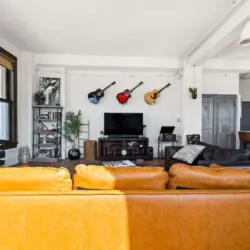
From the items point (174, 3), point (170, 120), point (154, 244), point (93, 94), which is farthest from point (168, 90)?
point (154, 244)

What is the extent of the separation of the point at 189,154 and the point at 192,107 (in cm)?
274

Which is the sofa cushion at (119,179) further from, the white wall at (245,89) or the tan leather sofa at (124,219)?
the white wall at (245,89)

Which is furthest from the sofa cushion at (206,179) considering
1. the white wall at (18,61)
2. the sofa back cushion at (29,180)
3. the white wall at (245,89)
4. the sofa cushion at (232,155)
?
the white wall at (245,89)

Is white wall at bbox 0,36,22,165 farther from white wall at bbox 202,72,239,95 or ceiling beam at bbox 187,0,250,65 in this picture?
white wall at bbox 202,72,239,95

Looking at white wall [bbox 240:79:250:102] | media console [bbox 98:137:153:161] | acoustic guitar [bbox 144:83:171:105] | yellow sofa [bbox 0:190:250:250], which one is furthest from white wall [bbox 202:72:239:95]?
yellow sofa [bbox 0:190:250:250]

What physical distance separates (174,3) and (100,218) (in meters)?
3.14

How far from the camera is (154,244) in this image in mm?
1431

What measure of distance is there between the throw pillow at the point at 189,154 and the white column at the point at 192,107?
2.26 metres

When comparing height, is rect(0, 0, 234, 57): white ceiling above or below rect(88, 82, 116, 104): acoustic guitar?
above

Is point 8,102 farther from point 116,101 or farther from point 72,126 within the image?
point 116,101

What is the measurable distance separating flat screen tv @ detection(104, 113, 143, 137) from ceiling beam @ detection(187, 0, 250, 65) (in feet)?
6.71

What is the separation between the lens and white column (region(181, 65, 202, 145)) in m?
6.37

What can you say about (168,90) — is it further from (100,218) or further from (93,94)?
(100,218)

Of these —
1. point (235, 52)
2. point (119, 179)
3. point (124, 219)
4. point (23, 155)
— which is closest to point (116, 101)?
point (23, 155)
